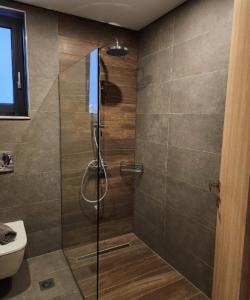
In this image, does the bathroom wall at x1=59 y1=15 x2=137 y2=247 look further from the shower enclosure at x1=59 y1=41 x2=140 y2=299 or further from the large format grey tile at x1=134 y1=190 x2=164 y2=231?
the large format grey tile at x1=134 y1=190 x2=164 y2=231

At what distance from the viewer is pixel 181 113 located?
199 centimetres

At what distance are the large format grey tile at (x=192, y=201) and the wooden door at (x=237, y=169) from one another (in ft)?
1.82

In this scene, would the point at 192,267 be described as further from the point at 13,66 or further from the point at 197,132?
the point at 13,66

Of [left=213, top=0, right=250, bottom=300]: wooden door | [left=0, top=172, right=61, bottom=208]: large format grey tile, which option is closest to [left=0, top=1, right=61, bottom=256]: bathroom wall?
[left=0, top=172, right=61, bottom=208]: large format grey tile

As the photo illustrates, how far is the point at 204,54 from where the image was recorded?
1.74 m

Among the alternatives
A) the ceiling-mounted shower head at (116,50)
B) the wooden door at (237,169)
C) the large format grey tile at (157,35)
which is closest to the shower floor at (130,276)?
the wooden door at (237,169)

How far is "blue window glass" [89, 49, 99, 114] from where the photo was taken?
4.32 feet

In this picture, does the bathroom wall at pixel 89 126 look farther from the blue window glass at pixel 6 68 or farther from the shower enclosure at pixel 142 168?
the blue window glass at pixel 6 68

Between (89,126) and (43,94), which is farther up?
(43,94)

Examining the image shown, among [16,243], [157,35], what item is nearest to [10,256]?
[16,243]

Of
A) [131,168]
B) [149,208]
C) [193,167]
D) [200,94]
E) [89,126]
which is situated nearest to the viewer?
[89,126]

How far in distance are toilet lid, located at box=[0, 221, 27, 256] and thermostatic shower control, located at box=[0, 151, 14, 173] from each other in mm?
503

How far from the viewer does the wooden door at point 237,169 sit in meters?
1.03

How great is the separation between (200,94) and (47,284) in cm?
205
